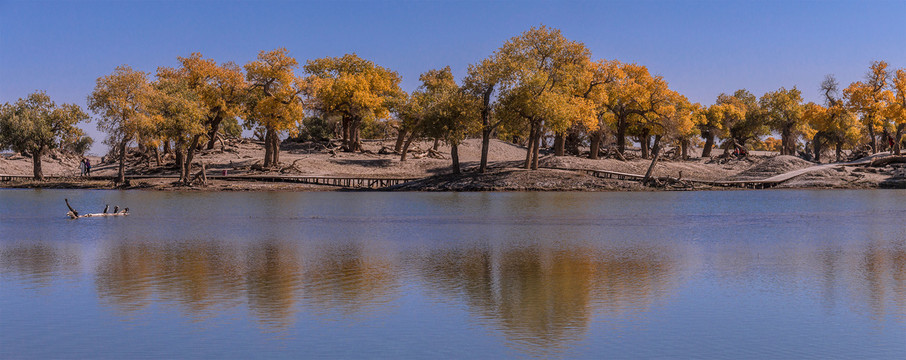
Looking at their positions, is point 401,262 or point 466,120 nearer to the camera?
point 401,262

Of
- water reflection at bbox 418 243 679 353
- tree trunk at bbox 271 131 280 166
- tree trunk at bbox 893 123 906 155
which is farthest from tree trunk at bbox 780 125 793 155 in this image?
water reflection at bbox 418 243 679 353

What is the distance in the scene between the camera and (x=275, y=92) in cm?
7175

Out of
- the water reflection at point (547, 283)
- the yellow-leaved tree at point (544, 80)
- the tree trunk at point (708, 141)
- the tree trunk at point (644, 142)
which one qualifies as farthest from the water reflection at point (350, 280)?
the tree trunk at point (708, 141)

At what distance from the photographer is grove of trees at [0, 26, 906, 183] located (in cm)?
6500

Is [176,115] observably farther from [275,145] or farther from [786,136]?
[786,136]

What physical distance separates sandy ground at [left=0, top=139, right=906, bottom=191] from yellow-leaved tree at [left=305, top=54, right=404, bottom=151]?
4.69m

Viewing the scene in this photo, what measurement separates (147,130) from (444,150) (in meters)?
44.4

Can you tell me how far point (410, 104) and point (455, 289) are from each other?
6094 cm

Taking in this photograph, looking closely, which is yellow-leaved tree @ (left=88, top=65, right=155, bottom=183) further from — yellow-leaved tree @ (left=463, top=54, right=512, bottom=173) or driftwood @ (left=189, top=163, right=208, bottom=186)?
yellow-leaved tree @ (left=463, top=54, right=512, bottom=173)

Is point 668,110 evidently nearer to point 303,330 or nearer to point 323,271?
point 323,271

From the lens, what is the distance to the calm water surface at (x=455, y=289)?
12.8 metres

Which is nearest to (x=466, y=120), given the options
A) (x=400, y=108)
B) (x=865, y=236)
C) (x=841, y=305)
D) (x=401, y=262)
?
(x=400, y=108)

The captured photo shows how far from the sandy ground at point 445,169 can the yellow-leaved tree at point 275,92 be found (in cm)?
610

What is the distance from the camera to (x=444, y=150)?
332 feet
